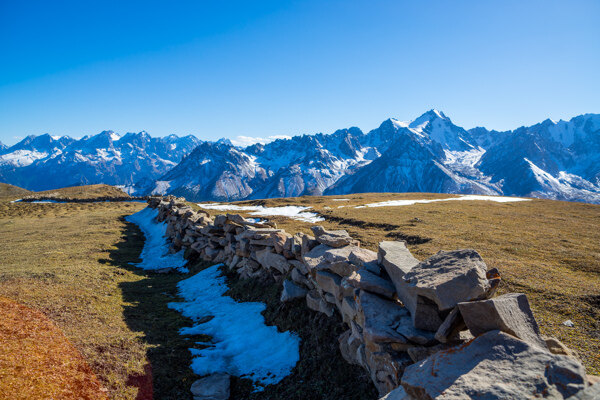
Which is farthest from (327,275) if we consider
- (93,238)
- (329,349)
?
(93,238)

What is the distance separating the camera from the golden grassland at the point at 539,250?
995 cm

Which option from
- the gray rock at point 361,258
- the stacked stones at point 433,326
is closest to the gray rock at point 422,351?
the stacked stones at point 433,326

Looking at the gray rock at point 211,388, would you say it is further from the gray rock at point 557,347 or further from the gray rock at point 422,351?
the gray rock at point 557,347

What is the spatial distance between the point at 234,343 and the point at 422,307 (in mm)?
8241

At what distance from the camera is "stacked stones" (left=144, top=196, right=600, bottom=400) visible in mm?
4582

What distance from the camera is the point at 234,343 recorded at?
474 inches

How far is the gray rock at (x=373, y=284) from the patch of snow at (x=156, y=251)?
17.6m

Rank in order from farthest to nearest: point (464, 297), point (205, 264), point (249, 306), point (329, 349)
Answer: point (205, 264) < point (249, 306) < point (329, 349) < point (464, 297)

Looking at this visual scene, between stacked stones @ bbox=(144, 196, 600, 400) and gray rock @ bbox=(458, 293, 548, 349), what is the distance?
0.02 m

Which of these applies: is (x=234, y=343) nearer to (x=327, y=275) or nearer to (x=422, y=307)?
(x=327, y=275)

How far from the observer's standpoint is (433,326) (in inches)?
279

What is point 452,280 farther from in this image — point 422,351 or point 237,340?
point 237,340

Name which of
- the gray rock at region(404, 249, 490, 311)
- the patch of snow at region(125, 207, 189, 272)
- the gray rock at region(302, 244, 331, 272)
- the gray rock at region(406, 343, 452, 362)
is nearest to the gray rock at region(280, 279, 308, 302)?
the gray rock at region(302, 244, 331, 272)

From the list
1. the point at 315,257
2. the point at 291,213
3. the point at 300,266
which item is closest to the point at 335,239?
the point at 315,257
